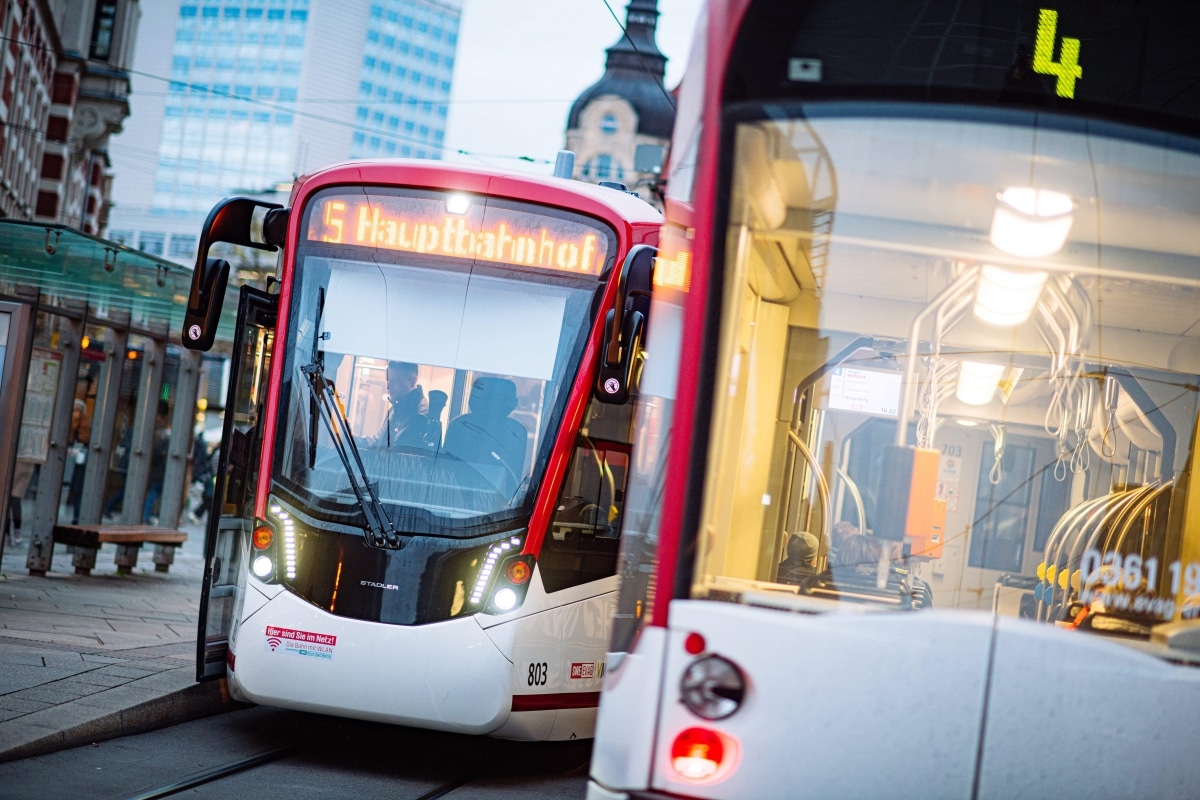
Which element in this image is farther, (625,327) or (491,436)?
(491,436)

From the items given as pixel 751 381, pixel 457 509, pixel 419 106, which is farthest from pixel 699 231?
pixel 419 106

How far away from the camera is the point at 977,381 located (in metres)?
6.01

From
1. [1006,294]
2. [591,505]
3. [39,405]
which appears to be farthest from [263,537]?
[39,405]

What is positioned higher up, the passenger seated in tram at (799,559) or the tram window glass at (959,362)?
the tram window glass at (959,362)

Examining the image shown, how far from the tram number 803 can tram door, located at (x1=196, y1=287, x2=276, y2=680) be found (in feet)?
5.40

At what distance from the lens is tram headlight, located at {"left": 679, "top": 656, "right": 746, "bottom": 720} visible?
433cm

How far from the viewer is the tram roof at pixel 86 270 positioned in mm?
11938

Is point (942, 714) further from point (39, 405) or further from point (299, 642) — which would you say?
point (39, 405)

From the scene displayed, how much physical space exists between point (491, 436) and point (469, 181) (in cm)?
137

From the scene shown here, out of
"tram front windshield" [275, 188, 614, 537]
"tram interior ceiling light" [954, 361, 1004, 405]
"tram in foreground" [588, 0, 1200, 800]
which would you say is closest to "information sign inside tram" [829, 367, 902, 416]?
"tram interior ceiling light" [954, 361, 1004, 405]

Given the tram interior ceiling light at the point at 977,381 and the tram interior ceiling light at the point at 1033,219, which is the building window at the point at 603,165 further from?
the tram interior ceiling light at the point at 1033,219

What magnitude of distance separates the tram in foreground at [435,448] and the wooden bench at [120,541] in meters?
6.56

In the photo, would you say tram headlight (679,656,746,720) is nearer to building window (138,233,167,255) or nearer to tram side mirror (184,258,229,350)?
tram side mirror (184,258,229,350)

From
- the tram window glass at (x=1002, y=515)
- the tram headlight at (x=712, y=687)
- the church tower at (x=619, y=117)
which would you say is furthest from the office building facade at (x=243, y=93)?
the tram headlight at (x=712, y=687)
